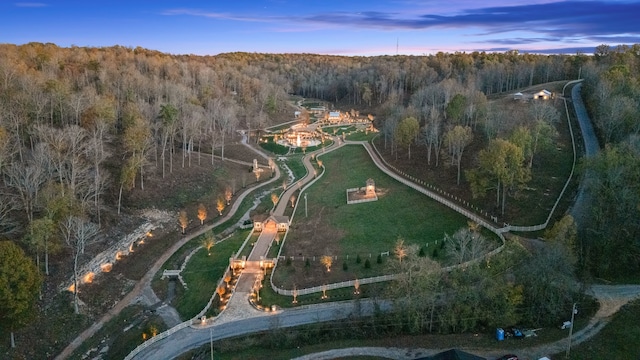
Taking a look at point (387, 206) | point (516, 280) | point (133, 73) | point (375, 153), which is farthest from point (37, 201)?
point (133, 73)

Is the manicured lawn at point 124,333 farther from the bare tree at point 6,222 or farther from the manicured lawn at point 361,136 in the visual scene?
the manicured lawn at point 361,136

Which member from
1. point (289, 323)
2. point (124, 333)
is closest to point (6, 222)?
point (124, 333)

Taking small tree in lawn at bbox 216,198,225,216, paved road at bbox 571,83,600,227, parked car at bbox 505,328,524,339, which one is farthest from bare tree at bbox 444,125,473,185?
small tree in lawn at bbox 216,198,225,216

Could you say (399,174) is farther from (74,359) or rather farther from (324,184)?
(74,359)

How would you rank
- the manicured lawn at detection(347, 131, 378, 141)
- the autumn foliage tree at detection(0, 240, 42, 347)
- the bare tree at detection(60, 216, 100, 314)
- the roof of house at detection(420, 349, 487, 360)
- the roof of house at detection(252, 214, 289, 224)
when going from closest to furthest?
the roof of house at detection(420, 349, 487, 360) < the autumn foliage tree at detection(0, 240, 42, 347) < the bare tree at detection(60, 216, 100, 314) < the roof of house at detection(252, 214, 289, 224) < the manicured lawn at detection(347, 131, 378, 141)

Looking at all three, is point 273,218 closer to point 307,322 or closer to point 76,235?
point 307,322

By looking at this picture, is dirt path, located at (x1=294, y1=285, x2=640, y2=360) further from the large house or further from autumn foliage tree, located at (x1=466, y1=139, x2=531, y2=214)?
the large house
